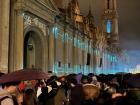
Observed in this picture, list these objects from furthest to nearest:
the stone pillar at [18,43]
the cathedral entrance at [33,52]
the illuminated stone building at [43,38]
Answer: the cathedral entrance at [33,52], the stone pillar at [18,43], the illuminated stone building at [43,38]

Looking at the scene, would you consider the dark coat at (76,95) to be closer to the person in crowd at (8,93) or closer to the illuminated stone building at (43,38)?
the person in crowd at (8,93)

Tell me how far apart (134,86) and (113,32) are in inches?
4424

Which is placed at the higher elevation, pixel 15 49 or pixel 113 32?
pixel 113 32

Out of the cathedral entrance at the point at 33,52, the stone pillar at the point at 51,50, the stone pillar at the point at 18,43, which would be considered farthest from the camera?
the stone pillar at the point at 51,50

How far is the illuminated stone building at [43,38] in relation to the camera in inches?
1035

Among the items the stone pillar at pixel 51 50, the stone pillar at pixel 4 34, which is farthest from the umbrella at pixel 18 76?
the stone pillar at pixel 51 50

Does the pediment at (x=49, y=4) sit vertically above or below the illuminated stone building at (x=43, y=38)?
above

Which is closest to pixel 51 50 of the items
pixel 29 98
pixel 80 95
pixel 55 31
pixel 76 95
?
pixel 55 31

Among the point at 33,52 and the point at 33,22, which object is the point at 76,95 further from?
the point at 33,52

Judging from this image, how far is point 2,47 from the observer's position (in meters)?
24.2

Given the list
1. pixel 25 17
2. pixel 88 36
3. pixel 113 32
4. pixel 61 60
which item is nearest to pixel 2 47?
pixel 25 17

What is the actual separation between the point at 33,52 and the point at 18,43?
26.6 feet

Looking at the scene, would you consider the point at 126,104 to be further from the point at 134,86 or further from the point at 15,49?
the point at 15,49

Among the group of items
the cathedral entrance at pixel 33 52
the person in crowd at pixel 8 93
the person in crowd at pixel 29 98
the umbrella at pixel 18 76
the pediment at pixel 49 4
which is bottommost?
the person in crowd at pixel 29 98
